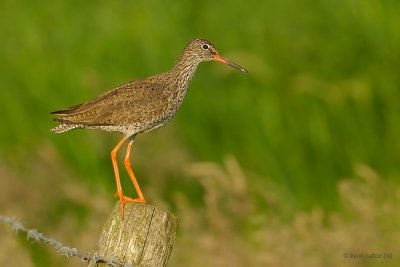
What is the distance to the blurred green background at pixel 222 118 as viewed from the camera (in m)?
10.8

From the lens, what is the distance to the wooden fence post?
202 inches

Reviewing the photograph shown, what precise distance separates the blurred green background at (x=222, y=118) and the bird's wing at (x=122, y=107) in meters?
2.69

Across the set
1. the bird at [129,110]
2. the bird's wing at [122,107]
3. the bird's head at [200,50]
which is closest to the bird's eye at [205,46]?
the bird's head at [200,50]

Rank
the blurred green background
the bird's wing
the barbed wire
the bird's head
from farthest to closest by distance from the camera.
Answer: the blurred green background < the bird's head < the bird's wing < the barbed wire

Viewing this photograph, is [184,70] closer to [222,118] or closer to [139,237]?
[139,237]

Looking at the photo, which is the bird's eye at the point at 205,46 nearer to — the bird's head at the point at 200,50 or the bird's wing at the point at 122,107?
the bird's head at the point at 200,50

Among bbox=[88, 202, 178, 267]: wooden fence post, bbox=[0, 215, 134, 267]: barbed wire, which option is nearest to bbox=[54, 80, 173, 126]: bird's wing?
bbox=[0, 215, 134, 267]: barbed wire

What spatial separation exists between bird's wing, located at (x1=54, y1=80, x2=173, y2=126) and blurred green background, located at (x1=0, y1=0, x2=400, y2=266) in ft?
8.84

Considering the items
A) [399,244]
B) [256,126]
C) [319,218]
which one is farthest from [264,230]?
[256,126]

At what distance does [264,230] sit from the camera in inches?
382

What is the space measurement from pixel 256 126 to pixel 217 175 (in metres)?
2.24

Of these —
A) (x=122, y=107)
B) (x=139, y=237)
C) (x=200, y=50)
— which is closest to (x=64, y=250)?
(x=139, y=237)

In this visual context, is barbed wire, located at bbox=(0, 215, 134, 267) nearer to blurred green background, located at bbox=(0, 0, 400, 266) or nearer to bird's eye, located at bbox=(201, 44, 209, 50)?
bird's eye, located at bbox=(201, 44, 209, 50)

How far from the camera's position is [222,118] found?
12.0m
